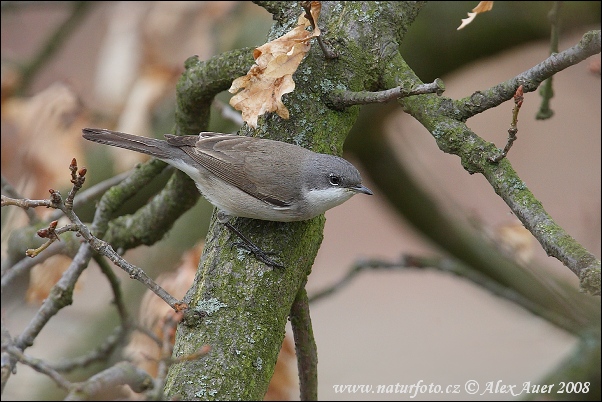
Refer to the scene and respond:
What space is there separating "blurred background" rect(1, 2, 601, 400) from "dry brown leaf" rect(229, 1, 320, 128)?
1073mm

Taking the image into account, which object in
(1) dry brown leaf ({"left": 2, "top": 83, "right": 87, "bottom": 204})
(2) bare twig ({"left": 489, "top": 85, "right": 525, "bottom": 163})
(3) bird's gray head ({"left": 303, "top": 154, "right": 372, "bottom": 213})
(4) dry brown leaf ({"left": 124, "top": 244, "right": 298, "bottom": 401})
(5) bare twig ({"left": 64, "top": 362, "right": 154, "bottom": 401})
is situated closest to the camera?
(5) bare twig ({"left": 64, "top": 362, "right": 154, "bottom": 401})

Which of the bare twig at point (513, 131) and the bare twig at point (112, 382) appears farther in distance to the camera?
the bare twig at point (513, 131)

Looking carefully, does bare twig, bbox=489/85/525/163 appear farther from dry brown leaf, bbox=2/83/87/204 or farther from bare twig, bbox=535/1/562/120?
dry brown leaf, bbox=2/83/87/204

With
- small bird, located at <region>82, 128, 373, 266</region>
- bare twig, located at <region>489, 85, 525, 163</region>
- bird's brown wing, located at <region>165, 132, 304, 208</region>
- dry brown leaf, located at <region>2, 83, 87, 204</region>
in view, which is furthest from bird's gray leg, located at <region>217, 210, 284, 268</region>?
dry brown leaf, located at <region>2, 83, 87, 204</region>

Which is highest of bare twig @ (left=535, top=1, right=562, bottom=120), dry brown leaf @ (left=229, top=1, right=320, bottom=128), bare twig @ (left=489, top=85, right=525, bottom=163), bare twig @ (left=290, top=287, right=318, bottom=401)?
bare twig @ (left=535, top=1, right=562, bottom=120)

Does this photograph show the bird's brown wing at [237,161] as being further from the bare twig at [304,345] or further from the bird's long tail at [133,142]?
the bare twig at [304,345]

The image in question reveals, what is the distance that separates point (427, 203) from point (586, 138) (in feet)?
17.7

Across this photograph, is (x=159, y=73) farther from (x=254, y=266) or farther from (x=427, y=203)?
(x=254, y=266)

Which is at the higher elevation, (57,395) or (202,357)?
(57,395)

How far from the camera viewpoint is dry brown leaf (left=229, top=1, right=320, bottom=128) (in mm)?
2809

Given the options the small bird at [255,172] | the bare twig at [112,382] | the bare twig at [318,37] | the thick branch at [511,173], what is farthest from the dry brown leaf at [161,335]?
the thick branch at [511,173]

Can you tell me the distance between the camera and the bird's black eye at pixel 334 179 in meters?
3.44

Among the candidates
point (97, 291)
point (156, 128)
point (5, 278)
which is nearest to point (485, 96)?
point (5, 278)

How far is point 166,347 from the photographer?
303 cm
